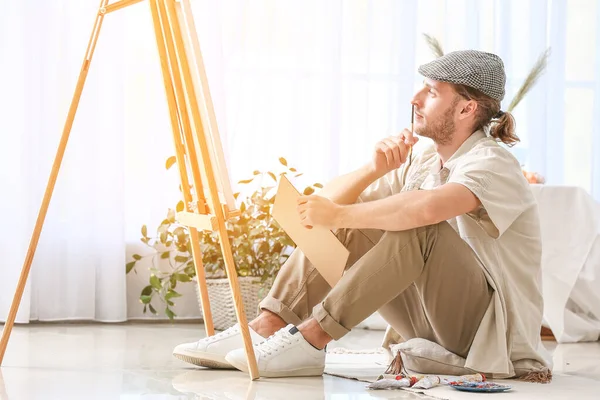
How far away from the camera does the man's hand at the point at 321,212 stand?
2.02 m

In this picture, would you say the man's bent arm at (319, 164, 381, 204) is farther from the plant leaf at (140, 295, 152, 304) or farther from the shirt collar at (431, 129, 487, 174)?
the plant leaf at (140, 295, 152, 304)

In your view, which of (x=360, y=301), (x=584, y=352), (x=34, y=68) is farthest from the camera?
(x=34, y=68)

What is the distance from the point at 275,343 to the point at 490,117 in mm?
782

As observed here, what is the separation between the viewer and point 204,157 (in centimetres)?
204

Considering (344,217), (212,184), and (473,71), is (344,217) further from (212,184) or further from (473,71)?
(473,71)

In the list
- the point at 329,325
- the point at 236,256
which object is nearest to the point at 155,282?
the point at 236,256

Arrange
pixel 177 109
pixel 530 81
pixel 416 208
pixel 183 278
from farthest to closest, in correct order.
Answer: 1. pixel 530 81
2. pixel 183 278
3. pixel 177 109
4. pixel 416 208

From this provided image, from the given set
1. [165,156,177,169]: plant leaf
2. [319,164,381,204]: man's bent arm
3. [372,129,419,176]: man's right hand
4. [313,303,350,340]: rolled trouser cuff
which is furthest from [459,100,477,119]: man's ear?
[165,156,177,169]: plant leaf

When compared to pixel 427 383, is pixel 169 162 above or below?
above

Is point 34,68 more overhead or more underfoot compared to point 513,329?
more overhead

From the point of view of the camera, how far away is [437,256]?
1.98 metres

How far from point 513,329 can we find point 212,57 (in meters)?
1.89

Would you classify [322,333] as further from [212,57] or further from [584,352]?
[212,57]

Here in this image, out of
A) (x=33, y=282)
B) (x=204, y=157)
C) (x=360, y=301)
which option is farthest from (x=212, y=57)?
(x=360, y=301)
